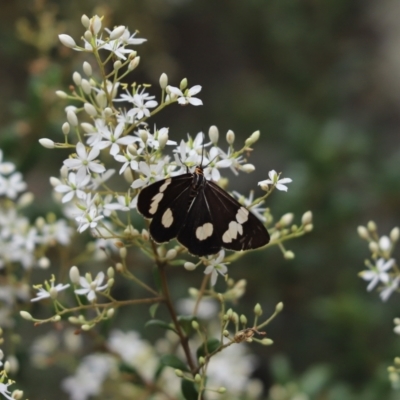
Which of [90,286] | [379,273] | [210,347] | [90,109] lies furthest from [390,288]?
[90,109]

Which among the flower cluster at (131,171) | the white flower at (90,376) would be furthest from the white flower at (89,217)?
the white flower at (90,376)

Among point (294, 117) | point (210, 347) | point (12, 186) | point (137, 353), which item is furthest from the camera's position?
point (294, 117)

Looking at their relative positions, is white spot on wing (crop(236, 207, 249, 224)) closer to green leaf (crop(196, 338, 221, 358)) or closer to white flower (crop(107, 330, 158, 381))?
green leaf (crop(196, 338, 221, 358))

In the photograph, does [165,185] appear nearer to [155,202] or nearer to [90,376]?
[155,202]

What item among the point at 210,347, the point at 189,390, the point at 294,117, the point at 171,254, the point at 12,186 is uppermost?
the point at 294,117

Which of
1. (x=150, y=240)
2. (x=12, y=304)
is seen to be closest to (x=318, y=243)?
(x=12, y=304)

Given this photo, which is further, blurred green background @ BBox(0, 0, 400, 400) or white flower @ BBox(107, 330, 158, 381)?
blurred green background @ BBox(0, 0, 400, 400)

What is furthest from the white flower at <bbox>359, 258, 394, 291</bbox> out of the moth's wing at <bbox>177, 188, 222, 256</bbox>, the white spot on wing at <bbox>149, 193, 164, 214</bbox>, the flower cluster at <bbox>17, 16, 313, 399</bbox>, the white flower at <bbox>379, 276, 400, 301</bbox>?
the white spot on wing at <bbox>149, 193, 164, 214</bbox>
